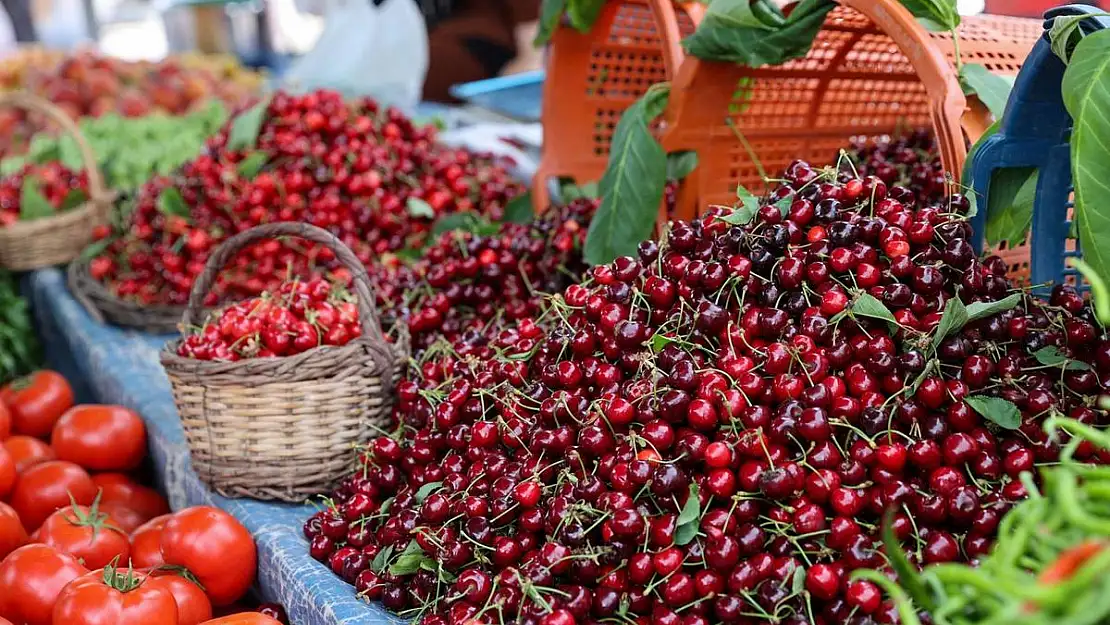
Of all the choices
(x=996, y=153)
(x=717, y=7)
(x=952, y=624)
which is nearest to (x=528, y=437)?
(x=952, y=624)

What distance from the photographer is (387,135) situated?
2.97 metres

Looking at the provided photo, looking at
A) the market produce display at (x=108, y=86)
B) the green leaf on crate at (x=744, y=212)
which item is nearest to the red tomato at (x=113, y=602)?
the green leaf on crate at (x=744, y=212)

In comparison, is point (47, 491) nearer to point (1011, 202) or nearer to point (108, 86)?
point (1011, 202)

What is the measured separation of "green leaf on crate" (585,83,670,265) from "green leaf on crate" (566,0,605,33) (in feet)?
1.55

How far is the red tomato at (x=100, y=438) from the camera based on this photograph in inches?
87.0

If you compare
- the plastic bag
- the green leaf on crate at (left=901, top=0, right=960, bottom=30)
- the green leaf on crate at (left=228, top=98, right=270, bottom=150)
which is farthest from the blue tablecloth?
the plastic bag

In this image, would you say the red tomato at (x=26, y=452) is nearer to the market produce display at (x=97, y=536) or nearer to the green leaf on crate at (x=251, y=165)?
the market produce display at (x=97, y=536)

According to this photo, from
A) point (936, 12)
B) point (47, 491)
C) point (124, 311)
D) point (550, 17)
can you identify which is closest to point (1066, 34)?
point (936, 12)

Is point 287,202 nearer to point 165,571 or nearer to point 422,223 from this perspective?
point 422,223

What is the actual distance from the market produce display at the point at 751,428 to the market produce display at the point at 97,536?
0.30m

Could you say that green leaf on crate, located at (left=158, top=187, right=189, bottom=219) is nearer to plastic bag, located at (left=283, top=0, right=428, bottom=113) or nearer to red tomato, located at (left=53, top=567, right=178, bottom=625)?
plastic bag, located at (left=283, top=0, right=428, bottom=113)

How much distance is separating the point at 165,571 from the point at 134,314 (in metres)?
1.48

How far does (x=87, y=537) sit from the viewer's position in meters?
1.72

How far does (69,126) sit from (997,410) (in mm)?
3362
